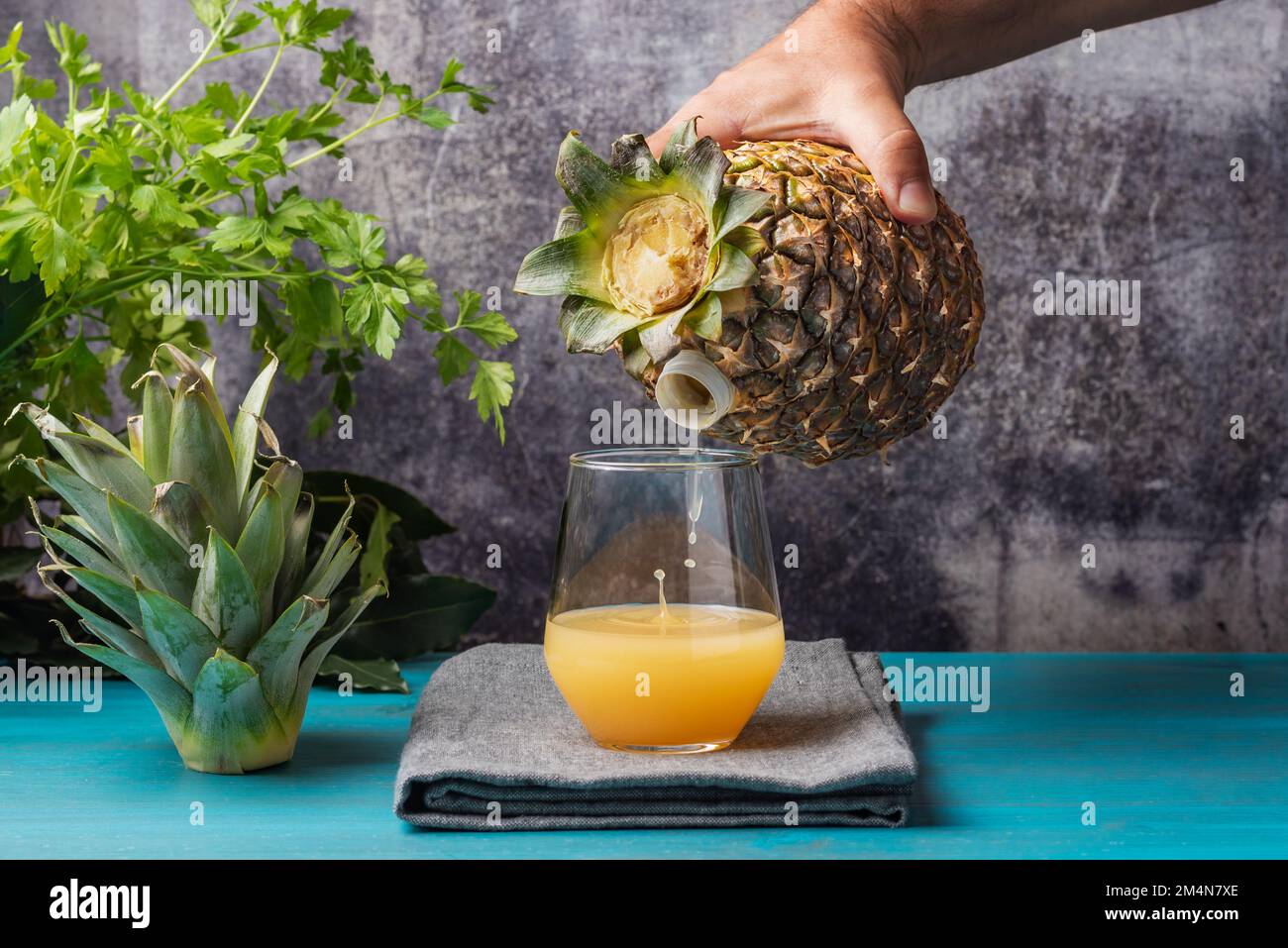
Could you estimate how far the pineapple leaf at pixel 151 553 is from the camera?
2.93 ft

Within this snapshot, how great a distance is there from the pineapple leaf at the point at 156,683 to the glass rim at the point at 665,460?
0.32 m

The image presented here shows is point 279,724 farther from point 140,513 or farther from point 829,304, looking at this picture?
point 829,304

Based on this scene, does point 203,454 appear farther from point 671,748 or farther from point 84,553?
point 671,748

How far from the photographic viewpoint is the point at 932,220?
3.19 ft

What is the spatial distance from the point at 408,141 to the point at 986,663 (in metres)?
0.84

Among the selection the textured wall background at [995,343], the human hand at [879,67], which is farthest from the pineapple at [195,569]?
the textured wall background at [995,343]

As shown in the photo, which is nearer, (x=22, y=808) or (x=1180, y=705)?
(x=22, y=808)

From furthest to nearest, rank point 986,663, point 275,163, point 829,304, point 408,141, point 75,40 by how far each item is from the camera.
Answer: point 408,141
point 986,663
point 75,40
point 275,163
point 829,304

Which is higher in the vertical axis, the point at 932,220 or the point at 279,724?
the point at 932,220

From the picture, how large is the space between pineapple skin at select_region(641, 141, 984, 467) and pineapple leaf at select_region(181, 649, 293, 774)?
0.35 metres

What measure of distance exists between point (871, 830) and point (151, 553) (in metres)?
0.51

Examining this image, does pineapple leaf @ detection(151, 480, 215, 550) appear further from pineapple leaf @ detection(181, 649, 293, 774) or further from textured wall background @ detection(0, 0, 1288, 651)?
textured wall background @ detection(0, 0, 1288, 651)
